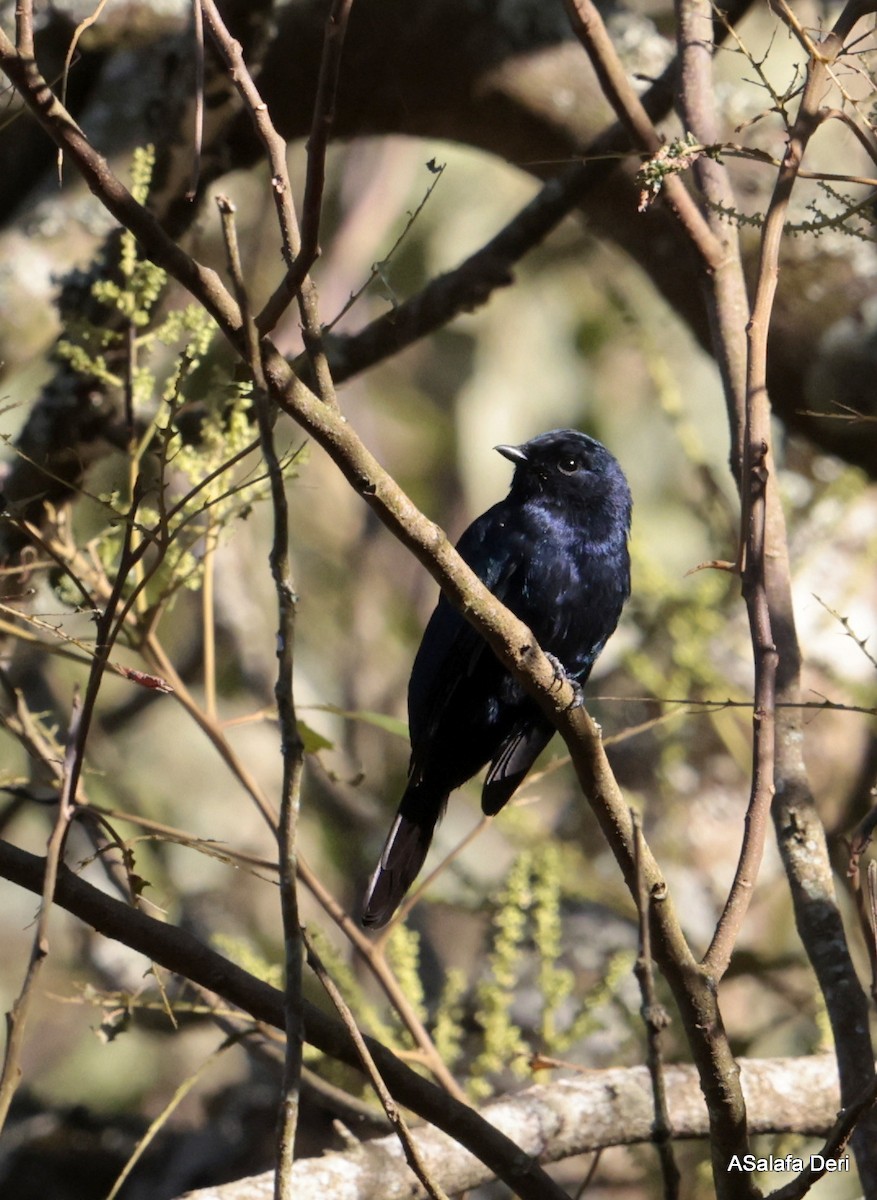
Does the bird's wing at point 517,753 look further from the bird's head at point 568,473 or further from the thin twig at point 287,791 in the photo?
the thin twig at point 287,791

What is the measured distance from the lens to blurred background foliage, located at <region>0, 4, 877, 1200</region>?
355cm

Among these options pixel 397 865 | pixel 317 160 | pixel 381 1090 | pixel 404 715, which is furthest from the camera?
pixel 404 715

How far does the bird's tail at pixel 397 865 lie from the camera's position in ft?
10.6

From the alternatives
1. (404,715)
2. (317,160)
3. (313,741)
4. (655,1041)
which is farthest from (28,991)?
(404,715)

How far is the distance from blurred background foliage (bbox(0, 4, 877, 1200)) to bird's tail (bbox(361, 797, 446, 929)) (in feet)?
0.41

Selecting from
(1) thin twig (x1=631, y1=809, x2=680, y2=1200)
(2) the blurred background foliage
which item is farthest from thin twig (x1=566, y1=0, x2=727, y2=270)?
(1) thin twig (x1=631, y1=809, x2=680, y2=1200)

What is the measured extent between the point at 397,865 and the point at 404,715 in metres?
4.22

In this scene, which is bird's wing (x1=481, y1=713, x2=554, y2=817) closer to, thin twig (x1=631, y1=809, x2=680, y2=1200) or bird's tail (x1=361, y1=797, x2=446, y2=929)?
bird's tail (x1=361, y1=797, x2=446, y2=929)

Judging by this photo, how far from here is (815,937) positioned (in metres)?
2.43

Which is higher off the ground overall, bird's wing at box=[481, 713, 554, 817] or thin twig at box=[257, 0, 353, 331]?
bird's wing at box=[481, 713, 554, 817]

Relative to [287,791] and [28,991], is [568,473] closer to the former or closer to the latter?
[287,791]

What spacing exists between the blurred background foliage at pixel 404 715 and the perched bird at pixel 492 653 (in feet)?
0.80

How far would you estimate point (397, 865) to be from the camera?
10.9 ft

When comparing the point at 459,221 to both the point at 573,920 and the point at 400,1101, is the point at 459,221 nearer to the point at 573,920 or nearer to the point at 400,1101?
the point at 573,920
